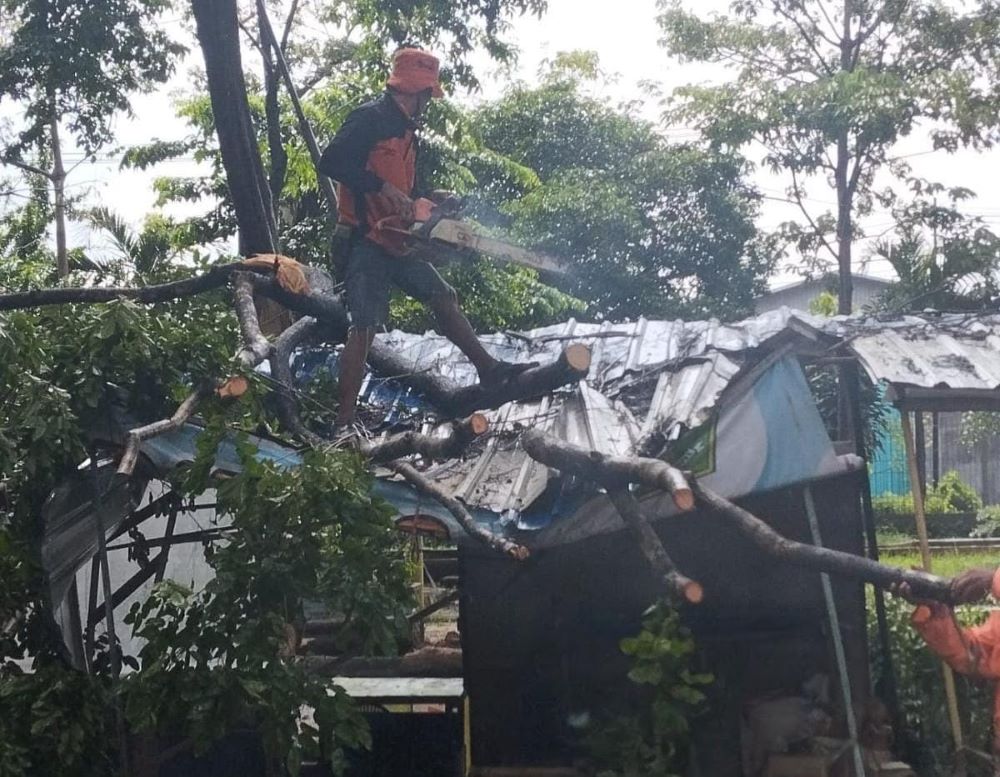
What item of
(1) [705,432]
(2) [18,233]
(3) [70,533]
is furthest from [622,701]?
(2) [18,233]

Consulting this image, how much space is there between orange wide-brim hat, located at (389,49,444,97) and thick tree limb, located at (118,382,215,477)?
180 centimetres

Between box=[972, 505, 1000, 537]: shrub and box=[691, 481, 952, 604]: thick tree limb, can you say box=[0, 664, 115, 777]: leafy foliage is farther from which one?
box=[972, 505, 1000, 537]: shrub

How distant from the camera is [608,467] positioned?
4777 millimetres

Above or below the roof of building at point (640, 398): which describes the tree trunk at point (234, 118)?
above

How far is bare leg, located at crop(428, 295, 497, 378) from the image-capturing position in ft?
20.7

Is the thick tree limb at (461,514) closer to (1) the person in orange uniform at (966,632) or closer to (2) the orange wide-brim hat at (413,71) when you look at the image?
(1) the person in orange uniform at (966,632)

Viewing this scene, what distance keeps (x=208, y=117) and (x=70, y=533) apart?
7.89m

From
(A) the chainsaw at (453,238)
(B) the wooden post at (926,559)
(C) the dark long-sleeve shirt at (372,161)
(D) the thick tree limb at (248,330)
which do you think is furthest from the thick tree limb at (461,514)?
(B) the wooden post at (926,559)

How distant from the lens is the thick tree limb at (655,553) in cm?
420

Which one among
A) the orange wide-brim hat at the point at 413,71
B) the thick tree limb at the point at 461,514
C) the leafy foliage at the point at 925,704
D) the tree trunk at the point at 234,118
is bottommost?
the leafy foliage at the point at 925,704

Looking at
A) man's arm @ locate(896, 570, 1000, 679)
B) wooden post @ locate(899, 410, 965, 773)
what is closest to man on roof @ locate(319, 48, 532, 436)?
wooden post @ locate(899, 410, 965, 773)

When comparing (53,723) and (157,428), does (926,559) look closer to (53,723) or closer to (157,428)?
(157,428)

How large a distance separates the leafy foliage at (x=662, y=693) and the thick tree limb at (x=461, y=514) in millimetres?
674

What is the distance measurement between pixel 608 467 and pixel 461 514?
0.78m
